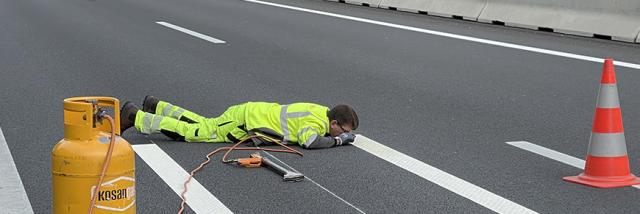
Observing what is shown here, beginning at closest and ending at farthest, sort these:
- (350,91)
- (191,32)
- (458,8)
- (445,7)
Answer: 1. (350,91)
2. (191,32)
3. (458,8)
4. (445,7)

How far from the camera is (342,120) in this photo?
25.5 ft

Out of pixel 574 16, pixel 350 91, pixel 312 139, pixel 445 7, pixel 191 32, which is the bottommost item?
pixel 191 32

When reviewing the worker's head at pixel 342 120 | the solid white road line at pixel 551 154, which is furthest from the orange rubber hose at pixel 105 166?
the solid white road line at pixel 551 154

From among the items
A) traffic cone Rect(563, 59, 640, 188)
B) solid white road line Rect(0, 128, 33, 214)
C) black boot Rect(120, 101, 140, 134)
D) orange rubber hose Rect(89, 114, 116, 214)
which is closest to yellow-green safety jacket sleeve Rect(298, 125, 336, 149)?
black boot Rect(120, 101, 140, 134)

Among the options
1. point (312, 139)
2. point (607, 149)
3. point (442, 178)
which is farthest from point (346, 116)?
point (607, 149)

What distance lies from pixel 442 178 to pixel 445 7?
11.9m

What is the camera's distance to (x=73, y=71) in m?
12.1

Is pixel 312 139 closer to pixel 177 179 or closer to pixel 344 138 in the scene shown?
pixel 344 138

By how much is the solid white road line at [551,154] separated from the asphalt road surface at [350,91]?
0.26 feet

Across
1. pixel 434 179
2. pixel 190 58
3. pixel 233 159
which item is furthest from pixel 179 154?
pixel 190 58

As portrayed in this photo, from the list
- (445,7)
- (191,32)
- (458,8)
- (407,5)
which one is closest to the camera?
(191,32)

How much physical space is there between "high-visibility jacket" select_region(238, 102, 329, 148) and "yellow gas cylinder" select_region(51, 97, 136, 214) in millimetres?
3073

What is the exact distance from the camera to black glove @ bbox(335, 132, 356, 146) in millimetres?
7820

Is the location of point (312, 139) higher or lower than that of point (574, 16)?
lower
